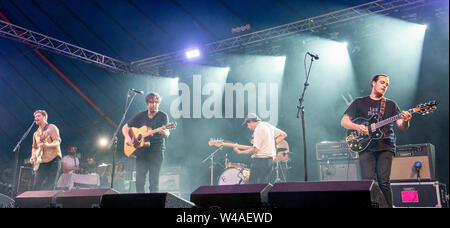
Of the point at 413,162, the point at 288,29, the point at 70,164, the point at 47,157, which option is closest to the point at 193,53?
the point at 288,29

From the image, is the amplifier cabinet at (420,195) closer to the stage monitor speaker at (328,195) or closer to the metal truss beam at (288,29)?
the stage monitor speaker at (328,195)

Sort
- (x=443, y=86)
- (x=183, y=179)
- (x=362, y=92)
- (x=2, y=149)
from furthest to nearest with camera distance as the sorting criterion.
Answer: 1. (x=2, y=149)
2. (x=183, y=179)
3. (x=362, y=92)
4. (x=443, y=86)

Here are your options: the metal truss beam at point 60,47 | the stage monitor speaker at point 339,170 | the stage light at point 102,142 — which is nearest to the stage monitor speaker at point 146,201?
the stage monitor speaker at point 339,170

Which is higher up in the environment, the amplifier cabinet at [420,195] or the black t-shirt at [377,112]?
the black t-shirt at [377,112]

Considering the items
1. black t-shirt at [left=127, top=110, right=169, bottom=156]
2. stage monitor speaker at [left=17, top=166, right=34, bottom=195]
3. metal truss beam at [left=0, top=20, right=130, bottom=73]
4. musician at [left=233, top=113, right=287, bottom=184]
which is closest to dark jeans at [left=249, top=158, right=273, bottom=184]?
musician at [left=233, top=113, right=287, bottom=184]

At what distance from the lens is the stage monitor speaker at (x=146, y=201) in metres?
2.67

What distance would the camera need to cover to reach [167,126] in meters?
5.34

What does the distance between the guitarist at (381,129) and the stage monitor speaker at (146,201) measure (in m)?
2.29

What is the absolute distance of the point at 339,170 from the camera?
7.66m

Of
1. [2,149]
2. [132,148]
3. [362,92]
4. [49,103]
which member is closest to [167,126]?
[132,148]

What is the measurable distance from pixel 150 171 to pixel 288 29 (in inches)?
233
